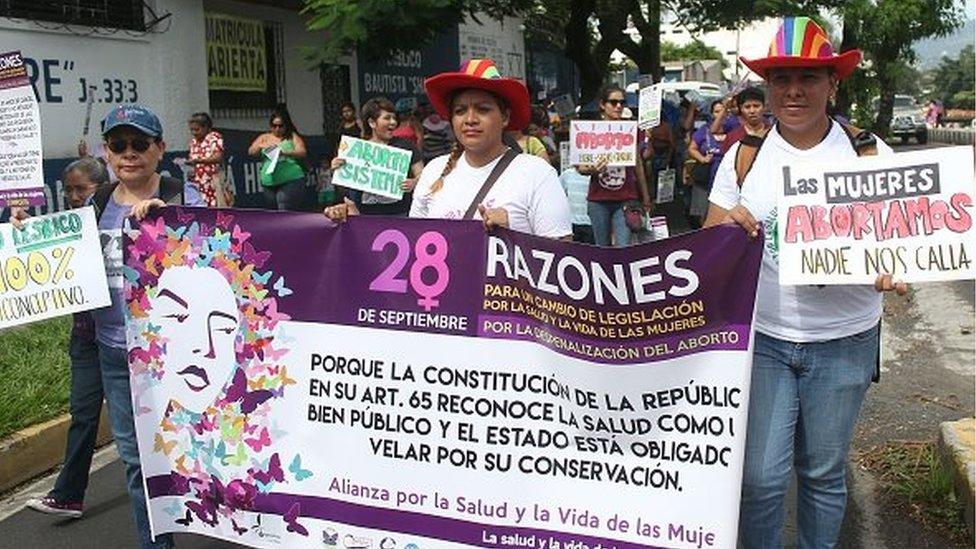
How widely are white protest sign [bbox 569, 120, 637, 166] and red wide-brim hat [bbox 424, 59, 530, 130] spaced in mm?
5226

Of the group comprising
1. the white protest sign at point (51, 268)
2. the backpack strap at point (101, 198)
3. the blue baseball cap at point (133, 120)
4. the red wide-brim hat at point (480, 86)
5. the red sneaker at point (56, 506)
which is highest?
the red wide-brim hat at point (480, 86)

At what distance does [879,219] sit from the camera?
115 inches

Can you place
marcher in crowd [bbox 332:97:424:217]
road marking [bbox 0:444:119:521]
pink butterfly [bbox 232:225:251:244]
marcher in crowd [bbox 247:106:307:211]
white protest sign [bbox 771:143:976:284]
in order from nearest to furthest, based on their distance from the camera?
Answer: 1. white protest sign [bbox 771:143:976:284]
2. pink butterfly [bbox 232:225:251:244]
3. road marking [bbox 0:444:119:521]
4. marcher in crowd [bbox 332:97:424:217]
5. marcher in crowd [bbox 247:106:307:211]

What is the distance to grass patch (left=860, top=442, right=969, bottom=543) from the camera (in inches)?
165

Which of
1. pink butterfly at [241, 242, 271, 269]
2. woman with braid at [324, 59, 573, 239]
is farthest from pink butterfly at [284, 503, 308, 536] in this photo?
woman with braid at [324, 59, 573, 239]

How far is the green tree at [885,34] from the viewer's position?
20794 millimetres

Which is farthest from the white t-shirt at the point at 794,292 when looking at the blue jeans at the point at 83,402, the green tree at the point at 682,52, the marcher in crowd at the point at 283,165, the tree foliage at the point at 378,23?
the green tree at the point at 682,52

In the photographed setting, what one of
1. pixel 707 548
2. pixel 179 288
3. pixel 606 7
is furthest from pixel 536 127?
pixel 606 7

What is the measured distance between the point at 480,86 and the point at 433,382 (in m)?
1.03

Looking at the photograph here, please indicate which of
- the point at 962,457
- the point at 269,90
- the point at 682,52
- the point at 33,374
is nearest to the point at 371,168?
the point at 33,374

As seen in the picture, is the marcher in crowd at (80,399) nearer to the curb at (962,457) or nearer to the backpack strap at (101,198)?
the backpack strap at (101,198)

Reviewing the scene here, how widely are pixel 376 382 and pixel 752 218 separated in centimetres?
129

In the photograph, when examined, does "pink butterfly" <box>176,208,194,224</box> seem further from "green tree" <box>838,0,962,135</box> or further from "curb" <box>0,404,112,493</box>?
"green tree" <box>838,0,962,135</box>

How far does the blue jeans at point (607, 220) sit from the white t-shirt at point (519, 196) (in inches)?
216
